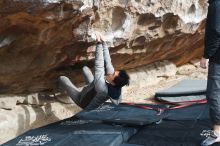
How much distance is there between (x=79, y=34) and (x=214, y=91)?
123cm

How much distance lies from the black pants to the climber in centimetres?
86

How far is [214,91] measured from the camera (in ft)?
8.41

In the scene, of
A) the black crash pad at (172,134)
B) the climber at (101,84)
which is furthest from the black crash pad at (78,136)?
the climber at (101,84)

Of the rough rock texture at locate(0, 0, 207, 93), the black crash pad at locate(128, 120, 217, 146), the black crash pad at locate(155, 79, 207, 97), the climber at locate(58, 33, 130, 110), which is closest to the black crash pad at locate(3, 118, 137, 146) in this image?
the black crash pad at locate(128, 120, 217, 146)

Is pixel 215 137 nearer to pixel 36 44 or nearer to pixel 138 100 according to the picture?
pixel 36 44

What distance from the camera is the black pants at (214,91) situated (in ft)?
8.38

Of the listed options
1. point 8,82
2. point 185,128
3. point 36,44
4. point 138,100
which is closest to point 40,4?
point 36,44

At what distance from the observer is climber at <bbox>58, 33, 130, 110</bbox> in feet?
10.9

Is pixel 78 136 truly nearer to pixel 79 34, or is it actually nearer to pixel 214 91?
pixel 79 34

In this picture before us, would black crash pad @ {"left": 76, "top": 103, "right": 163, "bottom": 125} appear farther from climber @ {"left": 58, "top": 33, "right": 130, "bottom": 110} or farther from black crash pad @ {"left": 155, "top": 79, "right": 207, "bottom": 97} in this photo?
black crash pad @ {"left": 155, "top": 79, "right": 207, "bottom": 97}

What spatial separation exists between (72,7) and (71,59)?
848 millimetres

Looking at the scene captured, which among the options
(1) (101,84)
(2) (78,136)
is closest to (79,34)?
(1) (101,84)

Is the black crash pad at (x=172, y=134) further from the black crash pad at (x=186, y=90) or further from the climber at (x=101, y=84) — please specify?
the black crash pad at (x=186, y=90)

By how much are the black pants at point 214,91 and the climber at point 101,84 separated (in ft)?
2.82
